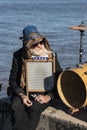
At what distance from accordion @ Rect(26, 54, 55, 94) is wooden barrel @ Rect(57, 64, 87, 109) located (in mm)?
170

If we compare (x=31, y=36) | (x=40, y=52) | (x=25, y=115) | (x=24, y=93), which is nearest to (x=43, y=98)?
(x=24, y=93)

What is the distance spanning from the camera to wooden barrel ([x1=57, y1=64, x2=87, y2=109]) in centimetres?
623

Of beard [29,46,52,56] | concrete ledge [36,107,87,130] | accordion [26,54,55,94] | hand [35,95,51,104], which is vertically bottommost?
concrete ledge [36,107,87,130]

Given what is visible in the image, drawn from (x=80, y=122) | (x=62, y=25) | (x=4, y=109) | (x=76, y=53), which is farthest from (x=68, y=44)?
(x=80, y=122)

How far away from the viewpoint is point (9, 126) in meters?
7.10

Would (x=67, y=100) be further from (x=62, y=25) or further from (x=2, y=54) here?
(x=62, y=25)

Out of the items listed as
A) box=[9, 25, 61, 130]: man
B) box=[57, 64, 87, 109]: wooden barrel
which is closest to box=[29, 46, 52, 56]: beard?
box=[9, 25, 61, 130]: man

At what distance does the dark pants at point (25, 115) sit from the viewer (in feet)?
19.8

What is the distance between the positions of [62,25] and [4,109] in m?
15.0

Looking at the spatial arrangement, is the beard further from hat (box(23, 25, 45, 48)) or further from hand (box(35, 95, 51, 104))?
hand (box(35, 95, 51, 104))

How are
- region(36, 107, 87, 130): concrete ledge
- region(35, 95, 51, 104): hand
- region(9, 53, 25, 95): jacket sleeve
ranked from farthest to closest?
region(9, 53, 25, 95): jacket sleeve, region(35, 95, 51, 104): hand, region(36, 107, 87, 130): concrete ledge

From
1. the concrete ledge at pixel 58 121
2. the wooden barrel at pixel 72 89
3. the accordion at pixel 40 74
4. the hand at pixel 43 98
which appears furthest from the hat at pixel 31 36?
the concrete ledge at pixel 58 121

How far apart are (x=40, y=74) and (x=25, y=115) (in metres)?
0.69

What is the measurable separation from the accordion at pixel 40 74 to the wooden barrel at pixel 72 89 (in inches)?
6.7
